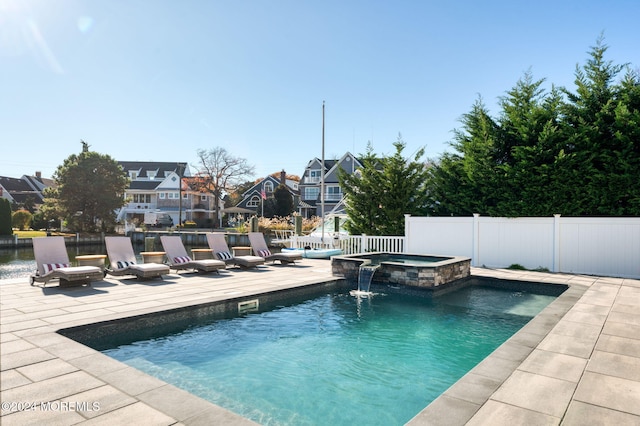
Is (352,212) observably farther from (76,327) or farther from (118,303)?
(76,327)

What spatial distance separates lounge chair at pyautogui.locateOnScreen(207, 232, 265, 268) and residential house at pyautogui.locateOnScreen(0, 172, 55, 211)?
51.5m

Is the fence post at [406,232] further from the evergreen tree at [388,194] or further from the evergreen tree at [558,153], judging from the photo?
the evergreen tree at [558,153]

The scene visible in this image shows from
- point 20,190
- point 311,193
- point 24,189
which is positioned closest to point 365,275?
point 311,193

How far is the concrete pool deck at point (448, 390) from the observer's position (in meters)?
2.88

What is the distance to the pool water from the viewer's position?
3871 millimetres

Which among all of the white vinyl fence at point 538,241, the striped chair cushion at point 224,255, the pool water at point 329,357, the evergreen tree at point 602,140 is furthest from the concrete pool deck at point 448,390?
the evergreen tree at point 602,140

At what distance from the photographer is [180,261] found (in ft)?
35.0

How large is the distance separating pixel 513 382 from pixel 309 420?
6.21 feet

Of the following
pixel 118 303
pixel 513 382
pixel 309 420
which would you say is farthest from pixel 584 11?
pixel 118 303

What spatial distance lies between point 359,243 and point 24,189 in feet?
212

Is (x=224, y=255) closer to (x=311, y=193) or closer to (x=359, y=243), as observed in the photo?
(x=359, y=243)

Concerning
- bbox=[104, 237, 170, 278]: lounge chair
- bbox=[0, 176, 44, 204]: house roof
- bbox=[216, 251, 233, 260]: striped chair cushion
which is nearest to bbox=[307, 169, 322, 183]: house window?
bbox=[216, 251, 233, 260]: striped chair cushion

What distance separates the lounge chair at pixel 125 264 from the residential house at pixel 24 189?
170 ft

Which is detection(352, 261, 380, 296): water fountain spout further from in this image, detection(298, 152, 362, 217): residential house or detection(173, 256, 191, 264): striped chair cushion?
detection(298, 152, 362, 217): residential house
